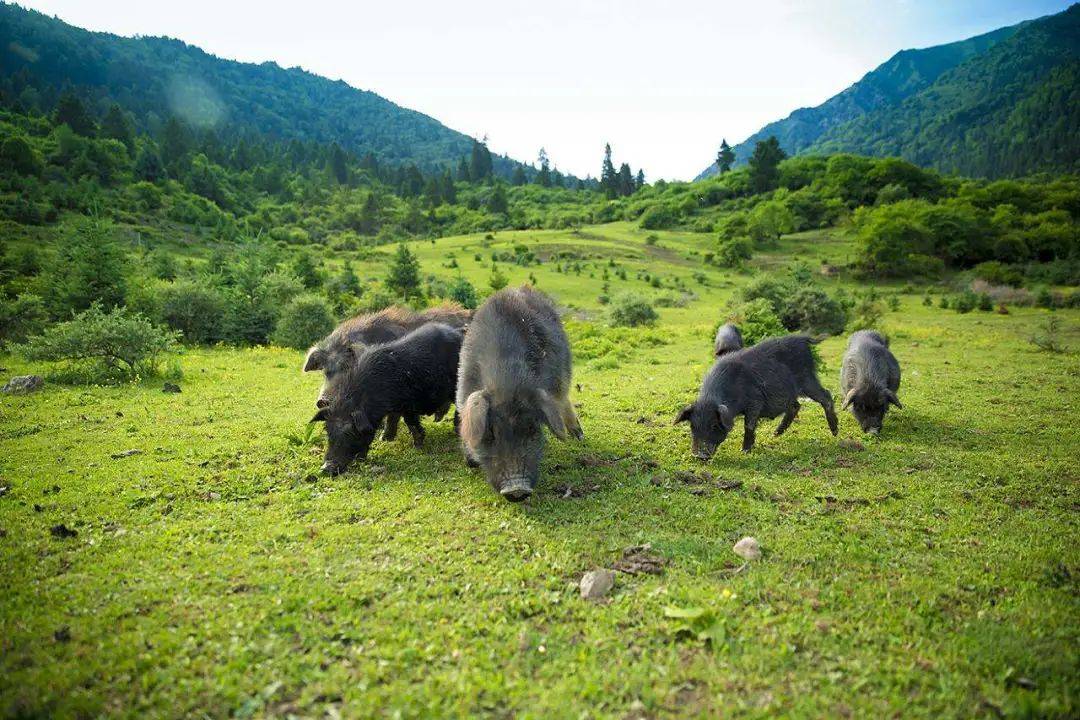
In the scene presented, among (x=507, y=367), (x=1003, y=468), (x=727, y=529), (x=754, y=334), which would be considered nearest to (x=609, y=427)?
(x=507, y=367)

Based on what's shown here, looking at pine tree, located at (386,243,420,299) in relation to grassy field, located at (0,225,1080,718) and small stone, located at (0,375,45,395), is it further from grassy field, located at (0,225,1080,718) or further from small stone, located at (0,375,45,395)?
grassy field, located at (0,225,1080,718)

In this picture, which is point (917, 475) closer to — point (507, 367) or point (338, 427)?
point (507, 367)

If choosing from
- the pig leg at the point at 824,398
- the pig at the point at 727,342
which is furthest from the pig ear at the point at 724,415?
the pig at the point at 727,342

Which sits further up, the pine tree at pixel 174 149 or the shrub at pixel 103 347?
the pine tree at pixel 174 149

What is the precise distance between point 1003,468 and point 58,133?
4469 inches

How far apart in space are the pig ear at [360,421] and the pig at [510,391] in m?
1.44

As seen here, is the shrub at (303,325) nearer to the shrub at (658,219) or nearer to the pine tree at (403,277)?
the pine tree at (403,277)

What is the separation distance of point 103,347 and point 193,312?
992cm

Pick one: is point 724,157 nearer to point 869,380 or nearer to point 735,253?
point 735,253

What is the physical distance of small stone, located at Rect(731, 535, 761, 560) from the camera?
5223mm

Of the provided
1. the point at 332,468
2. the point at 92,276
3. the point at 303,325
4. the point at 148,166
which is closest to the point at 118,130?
the point at 148,166

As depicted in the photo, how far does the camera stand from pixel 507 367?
7.09 m

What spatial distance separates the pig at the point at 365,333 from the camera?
10773 millimetres

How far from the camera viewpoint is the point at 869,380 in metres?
9.96
